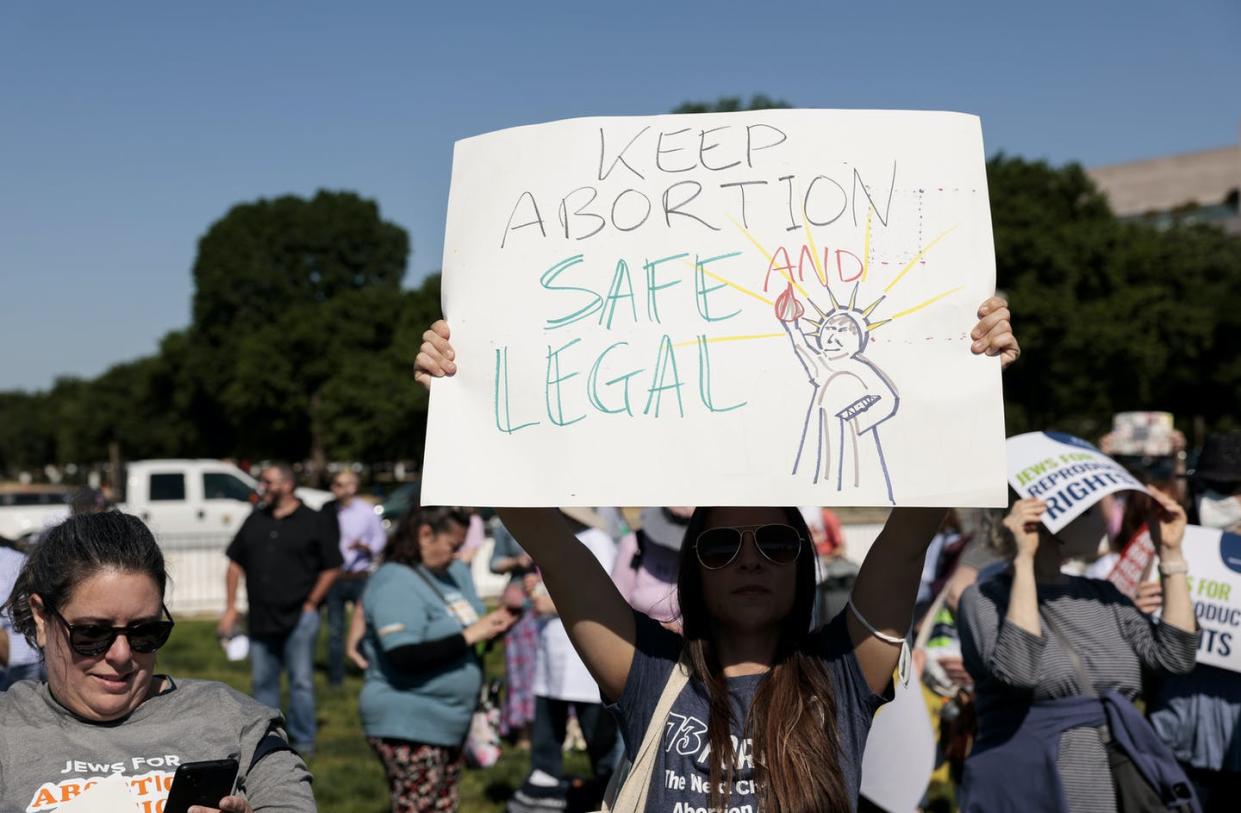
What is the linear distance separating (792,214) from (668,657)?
98cm

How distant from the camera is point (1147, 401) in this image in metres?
45.1

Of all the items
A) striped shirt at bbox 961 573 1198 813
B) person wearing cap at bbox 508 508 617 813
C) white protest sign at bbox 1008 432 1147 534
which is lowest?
person wearing cap at bbox 508 508 617 813

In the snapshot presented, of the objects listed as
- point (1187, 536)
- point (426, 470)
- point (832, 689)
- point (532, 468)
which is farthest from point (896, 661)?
point (1187, 536)

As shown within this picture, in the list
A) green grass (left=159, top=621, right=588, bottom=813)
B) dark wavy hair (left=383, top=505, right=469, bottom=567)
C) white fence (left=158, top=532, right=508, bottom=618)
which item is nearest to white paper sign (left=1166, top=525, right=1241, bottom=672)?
dark wavy hair (left=383, top=505, right=469, bottom=567)

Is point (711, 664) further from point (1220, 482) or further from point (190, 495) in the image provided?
point (190, 495)

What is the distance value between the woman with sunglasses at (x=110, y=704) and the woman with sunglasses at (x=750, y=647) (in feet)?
2.22

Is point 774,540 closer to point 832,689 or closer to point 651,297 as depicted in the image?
point 832,689

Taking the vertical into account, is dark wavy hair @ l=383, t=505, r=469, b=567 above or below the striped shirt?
above

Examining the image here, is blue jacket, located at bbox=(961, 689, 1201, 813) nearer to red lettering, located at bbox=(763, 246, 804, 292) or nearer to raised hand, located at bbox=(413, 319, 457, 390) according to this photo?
red lettering, located at bbox=(763, 246, 804, 292)

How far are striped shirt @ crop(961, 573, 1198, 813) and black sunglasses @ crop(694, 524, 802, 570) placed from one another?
53.4 inches

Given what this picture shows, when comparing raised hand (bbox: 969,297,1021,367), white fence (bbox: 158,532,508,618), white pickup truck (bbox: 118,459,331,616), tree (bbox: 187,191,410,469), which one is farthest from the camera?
tree (bbox: 187,191,410,469)

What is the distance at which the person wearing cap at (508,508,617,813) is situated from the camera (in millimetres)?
6719

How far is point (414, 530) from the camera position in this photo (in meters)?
5.62

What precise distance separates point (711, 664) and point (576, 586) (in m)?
0.33
